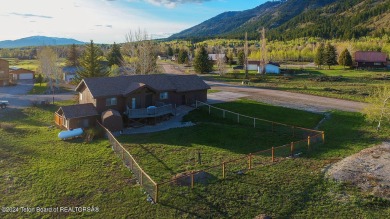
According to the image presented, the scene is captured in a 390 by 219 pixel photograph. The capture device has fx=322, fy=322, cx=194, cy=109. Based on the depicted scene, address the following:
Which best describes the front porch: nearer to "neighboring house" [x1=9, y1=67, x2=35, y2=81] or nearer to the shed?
the shed

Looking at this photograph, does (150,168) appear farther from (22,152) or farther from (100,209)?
(22,152)

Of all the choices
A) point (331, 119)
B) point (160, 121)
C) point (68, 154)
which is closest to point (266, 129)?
point (331, 119)

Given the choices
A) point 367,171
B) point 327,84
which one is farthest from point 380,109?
point 327,84

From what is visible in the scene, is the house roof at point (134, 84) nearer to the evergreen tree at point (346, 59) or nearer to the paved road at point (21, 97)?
the paved road at point (21, 97)

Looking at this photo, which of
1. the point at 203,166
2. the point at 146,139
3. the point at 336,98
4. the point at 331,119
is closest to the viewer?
the point at 203,166

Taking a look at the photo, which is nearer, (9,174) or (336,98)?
(9,174)

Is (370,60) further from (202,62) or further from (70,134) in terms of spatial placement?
(70,134)
